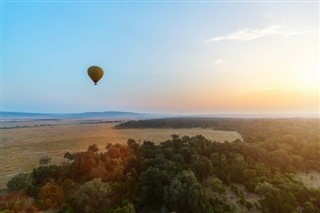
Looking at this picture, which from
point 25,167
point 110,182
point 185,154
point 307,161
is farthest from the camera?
point 25,167

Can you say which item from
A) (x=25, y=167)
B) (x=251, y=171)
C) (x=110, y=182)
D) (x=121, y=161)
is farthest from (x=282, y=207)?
(x=25, y=167)

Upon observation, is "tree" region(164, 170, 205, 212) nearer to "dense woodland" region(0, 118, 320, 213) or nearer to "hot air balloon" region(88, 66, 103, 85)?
"dense woodland" region(0, 118, 320, 213)

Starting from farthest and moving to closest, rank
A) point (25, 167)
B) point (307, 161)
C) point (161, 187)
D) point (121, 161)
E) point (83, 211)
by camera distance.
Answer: point (25, 167) < point (307, 161) < point (121, 161) < point (161, 187) < point (83, 211)

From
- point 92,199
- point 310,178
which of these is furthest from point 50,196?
point 310,178

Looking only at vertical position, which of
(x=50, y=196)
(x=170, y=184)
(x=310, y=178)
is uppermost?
(x=170, y=184)

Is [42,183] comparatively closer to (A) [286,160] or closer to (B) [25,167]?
(B) [25,167]

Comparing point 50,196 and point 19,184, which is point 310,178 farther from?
point 19,184

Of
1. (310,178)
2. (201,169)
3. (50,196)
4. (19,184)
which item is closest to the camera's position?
(50,196)
